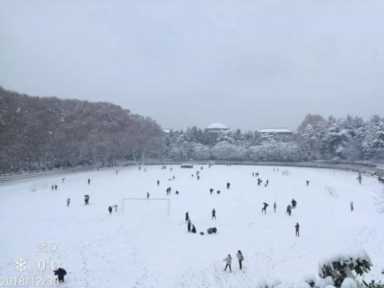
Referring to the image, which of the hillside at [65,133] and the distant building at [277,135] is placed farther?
the distant building at [277,135]

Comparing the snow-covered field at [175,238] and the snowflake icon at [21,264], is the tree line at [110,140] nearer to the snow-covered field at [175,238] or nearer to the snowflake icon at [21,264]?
the snow-covered field at [175,238]

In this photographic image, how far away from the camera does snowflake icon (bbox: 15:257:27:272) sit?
13314 mm

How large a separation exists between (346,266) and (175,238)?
14180 mm

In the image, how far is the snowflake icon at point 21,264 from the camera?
13.3 meters

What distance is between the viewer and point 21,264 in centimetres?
1390

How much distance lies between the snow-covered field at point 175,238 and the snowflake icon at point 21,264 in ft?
0.11

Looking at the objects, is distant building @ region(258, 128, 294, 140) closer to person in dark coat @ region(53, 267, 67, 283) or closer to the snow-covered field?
the snow-covered field

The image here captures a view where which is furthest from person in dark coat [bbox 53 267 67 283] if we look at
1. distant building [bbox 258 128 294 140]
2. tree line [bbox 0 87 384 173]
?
distant building [bbox 258 128 294 140]

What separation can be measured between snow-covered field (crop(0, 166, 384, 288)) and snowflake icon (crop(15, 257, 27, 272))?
3 centimetres

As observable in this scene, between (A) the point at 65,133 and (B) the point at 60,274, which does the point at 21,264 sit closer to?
(B) the point at 60,274

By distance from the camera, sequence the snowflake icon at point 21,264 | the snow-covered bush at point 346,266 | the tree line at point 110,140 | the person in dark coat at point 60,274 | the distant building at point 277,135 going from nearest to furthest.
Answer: the snow-covered bush at point 346,266 < the person in dark coat at point 60,274 < the snowflake icon at point 21,264 < the tree line at point 110,140 < the distant building at point 277,135

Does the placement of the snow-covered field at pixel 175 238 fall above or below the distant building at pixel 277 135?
below

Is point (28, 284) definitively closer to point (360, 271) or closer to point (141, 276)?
point (141, 276)

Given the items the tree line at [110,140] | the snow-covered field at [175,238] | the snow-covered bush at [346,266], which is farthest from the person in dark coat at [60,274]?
the tree line at [110,140]
